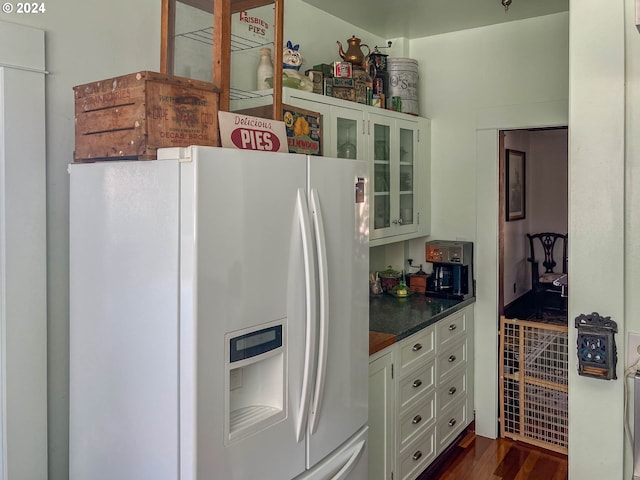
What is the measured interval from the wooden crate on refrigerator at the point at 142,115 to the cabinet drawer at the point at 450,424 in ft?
7.86

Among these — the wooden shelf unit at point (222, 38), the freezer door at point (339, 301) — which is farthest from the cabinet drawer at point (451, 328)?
the wooden shelf unit at point (222, 38)

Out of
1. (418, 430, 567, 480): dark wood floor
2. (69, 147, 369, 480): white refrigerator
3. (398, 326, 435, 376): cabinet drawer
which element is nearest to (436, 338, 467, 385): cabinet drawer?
(398, 326, 435, 376): cabinet drawer

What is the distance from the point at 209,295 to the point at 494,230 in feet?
8.65

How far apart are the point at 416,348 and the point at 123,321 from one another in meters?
1.81

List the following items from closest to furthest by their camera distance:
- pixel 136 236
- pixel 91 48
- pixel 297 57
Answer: pixel 136 236 < pixel 91 48 < pixel 297 57

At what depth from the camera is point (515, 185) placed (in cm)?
537

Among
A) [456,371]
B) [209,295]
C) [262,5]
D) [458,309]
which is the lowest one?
[456,371]

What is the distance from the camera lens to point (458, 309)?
11.3 feet

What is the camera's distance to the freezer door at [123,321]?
1406 mm

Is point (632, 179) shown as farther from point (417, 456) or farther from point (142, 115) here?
point (417, 456)

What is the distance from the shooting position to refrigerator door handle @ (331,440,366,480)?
1.90m

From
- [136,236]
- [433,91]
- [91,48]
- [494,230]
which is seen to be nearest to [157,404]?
[136,236]

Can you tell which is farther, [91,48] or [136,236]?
[91,48]

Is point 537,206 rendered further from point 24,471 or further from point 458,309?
point 24,471
